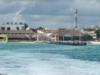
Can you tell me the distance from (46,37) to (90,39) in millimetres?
15817

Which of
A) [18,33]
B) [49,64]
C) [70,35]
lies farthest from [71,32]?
[49,64]

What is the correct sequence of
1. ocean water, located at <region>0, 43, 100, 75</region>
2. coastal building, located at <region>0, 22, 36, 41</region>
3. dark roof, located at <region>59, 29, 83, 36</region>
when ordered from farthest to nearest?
coastal building, located at <region>0, 22, 36, 41</region>, dark roof, located at <region>59, 29, 83, 36</region>, ocean water, located at <region>0, 43, 100, 75</region>

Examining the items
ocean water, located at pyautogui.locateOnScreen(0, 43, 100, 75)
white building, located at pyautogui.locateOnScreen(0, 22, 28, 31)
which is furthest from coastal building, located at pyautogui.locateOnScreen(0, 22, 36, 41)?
ocean water, located at pyautogui.locateOnScreen(0, 43, 100, 75)

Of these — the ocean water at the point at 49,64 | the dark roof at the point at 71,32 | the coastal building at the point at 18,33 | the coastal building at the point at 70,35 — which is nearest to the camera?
the ocean water at the point at 49,64

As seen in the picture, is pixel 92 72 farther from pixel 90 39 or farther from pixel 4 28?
pixel 4 28

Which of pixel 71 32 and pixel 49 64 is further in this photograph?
pixel 71 32

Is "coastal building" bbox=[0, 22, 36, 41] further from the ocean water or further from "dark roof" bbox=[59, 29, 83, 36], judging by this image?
the ocean water

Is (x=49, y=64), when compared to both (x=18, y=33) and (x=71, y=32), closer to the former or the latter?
(x=71, y=32)

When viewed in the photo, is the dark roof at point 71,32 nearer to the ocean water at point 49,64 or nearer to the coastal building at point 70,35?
the coastal building at point 70,35

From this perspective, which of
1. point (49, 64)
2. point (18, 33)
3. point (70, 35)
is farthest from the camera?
point (18, 33)

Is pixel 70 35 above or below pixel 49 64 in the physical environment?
below

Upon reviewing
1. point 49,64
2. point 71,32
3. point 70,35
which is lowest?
point 70,35

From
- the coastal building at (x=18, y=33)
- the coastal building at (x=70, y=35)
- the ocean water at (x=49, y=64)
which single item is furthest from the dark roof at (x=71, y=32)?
the ocean water at (x=49, y=64)

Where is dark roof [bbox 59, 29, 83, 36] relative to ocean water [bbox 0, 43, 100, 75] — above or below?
above
